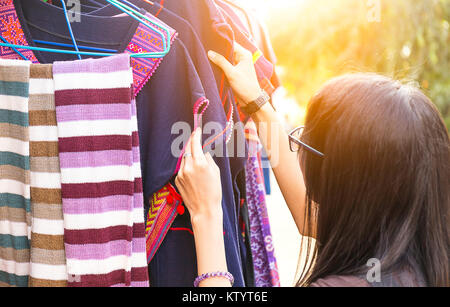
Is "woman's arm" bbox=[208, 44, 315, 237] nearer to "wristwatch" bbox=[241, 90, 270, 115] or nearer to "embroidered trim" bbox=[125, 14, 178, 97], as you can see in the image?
"wristwatch" bbox=[241, 90, 270, 115]

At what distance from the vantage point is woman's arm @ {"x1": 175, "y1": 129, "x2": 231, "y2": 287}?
3.00 ft

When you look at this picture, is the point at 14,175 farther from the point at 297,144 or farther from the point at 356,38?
the point at 356,38

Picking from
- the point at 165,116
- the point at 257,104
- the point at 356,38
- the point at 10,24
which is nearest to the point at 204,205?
the point at 165,116

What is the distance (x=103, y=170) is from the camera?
0.89 m

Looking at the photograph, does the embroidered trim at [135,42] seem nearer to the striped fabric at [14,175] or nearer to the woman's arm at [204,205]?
the striped fabric at [14,175]

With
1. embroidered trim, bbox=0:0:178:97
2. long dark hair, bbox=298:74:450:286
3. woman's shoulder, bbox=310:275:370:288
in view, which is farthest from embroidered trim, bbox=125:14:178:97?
woman's shoulder, bbox=310:275:370:288

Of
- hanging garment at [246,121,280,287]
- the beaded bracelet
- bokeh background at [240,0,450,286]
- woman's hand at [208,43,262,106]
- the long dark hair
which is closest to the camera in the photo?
the long dark hair

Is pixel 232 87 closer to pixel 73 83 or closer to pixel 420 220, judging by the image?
pixel 73 83

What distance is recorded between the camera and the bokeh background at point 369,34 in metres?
3.65

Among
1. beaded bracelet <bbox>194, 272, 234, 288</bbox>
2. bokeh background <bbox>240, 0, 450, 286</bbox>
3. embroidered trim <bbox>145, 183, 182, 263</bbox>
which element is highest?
bokeh background <bbox>240, 0, 450, 286</bbox>

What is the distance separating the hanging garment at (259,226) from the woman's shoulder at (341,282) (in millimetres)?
352

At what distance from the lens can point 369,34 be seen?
3615 millimetres

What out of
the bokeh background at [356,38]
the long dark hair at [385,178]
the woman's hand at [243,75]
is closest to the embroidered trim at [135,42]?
the woman's hand at [243,75]

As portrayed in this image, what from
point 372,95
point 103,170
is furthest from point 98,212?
point 372,95
